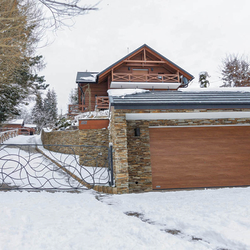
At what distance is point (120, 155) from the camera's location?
17.9 feet

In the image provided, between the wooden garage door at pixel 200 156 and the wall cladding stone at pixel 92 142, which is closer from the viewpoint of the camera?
the wooden garage door at pixel 200 156

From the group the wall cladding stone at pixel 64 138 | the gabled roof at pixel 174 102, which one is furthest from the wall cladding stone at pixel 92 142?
the gabled roof at pixel 174 102

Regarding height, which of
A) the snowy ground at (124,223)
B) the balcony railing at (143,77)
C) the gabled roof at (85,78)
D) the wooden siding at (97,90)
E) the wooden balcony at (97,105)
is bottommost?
the snowy ground at (124,223)

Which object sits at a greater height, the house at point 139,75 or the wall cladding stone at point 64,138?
the house at point 139,75

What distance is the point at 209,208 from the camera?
12.4ft

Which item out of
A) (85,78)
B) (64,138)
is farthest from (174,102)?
(85,78)

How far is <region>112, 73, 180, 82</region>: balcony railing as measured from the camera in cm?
1772

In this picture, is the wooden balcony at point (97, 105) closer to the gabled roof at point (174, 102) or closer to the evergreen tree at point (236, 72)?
the gabled roof at point (174, 102)

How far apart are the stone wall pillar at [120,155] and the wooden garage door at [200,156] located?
4.85 ft

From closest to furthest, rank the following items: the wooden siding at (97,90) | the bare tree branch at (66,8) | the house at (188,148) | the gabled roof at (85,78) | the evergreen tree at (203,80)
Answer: the bare tree branch at (66,8), the house at (188,148), the evergreen tree at (203,80), the gabled roof at (85,78), the wooden siding at (97,90)

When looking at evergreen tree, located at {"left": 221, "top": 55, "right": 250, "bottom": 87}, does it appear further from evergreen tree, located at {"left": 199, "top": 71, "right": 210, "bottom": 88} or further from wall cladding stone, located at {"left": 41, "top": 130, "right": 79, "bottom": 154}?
wall cladding stone, located at {"left": 41, "top": 130, "right": 79, "bottom": 154}

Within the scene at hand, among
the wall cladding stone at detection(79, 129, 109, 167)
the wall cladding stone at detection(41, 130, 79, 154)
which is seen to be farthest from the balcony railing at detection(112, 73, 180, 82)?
the wall cladding stone at detection(79, 129, 109, 167)

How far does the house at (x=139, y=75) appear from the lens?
58.2 feet

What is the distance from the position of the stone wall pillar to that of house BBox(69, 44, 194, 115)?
12.0 meters
